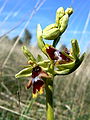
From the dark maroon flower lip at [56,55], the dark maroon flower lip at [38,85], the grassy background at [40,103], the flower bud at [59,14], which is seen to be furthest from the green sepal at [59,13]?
the grassy background at [40,103]

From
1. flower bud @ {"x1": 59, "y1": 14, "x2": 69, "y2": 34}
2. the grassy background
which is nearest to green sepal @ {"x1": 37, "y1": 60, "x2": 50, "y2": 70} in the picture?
flower bud @ {"x1": 59, "y1": 14, "x2": 69, "y2": 34}

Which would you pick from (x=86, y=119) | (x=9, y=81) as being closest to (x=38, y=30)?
(x=86, y=119)

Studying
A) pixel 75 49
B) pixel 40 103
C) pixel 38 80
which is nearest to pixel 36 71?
pixel 38 80

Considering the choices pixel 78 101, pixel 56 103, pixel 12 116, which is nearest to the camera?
pixel 12 116

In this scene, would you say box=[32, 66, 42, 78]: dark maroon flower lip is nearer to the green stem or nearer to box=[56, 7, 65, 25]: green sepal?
the green stem

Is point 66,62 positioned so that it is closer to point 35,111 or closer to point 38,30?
point 38,30

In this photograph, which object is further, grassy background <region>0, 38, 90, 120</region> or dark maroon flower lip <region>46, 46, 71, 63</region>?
grassy background <region>0, 38, 90, 120</region>

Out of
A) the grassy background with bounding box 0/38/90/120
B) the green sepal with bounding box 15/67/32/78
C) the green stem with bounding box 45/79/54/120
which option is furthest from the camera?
the grassy background with bounding box 0/38/90/120

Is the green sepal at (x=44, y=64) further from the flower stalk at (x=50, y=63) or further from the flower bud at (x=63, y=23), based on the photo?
the flower bud at (x=63, y=23)

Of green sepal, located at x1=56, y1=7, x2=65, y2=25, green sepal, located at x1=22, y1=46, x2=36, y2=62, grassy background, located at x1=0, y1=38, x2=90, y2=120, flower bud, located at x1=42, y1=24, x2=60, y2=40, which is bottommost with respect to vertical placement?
grassy background, located at x1=0, y1=38, x2=90, y2=120
